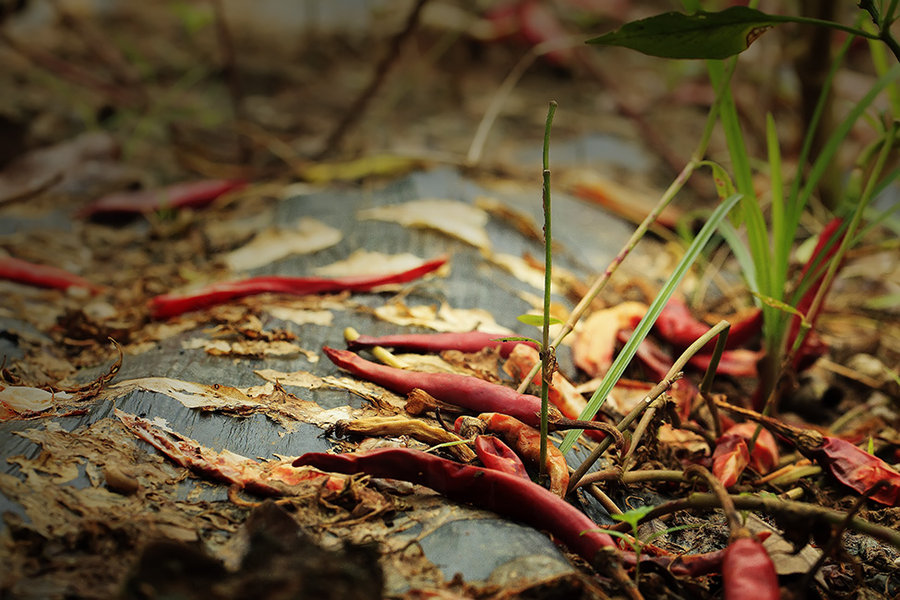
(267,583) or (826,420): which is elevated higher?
(267,583)

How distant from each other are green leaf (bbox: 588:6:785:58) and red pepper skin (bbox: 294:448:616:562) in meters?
0.58

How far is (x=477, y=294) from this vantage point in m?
1.48

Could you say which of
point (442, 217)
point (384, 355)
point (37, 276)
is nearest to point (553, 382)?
point (384, 355)

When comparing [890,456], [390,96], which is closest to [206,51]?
[390,96]

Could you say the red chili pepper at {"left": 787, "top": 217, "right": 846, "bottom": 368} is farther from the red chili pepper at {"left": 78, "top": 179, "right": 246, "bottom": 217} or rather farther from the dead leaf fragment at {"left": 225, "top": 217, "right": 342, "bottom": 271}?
the red chili pepper at {"left": 78, "top": 179, "right": 246, "bottom": 217}

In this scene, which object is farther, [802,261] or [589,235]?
[589,235]

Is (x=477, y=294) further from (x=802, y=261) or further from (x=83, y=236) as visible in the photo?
(x=83, y=236)

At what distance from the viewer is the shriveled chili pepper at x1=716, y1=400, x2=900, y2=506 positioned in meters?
1.01

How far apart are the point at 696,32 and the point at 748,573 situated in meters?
0.68

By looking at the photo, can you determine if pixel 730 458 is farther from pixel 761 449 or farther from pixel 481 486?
pixel 481 486

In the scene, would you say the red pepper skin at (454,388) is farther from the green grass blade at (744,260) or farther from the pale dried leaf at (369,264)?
the green grass blade at (744,260)

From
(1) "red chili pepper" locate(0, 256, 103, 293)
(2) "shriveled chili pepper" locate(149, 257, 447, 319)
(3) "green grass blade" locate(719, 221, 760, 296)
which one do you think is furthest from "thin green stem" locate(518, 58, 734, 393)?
(1) "red chili pepper" locate(0, 256, 103, 293)

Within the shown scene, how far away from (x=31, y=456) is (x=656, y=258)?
1.61 metres

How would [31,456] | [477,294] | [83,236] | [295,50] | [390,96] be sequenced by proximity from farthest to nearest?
[295,50] → [390,96] → [83,236] → [477,294] → [31,456]
